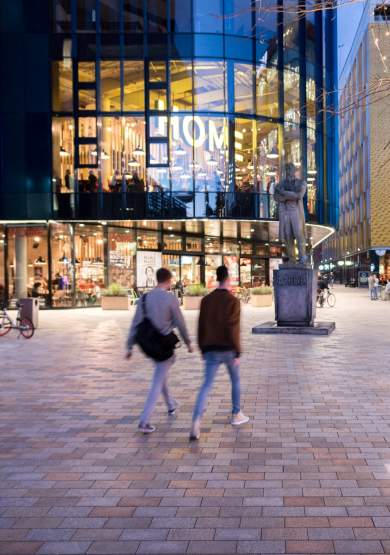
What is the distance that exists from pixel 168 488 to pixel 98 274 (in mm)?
29156

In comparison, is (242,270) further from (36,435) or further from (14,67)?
(36,435)

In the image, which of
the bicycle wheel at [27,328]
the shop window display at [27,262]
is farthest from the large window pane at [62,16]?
the bicycle wheel at [27,328]

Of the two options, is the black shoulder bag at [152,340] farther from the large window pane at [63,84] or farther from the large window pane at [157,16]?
the large window pane at [157,16]

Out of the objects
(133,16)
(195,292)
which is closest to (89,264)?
(195,292)

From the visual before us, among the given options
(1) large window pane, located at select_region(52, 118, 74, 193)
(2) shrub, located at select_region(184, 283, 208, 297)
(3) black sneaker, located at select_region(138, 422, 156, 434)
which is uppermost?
(1) large window pane, located at select_region(52, 118, 74, 193)

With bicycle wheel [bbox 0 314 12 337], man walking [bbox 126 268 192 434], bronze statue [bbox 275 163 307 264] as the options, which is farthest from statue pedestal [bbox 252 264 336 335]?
man walking [bbox 126 268 192 434]

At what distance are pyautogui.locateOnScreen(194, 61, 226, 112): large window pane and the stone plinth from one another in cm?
1481

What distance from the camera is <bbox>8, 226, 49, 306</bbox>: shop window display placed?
3222 centimetres

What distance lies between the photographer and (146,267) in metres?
35.9

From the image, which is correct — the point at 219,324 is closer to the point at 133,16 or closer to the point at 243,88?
the point at 243,88

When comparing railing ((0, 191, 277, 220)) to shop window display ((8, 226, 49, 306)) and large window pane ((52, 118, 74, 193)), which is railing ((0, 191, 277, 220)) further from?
shop window display ((8, 226, 49, 306))

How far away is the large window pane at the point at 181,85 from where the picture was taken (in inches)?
1236

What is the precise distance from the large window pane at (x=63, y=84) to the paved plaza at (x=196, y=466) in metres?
22.4

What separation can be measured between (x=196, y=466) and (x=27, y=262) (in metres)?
28.0
